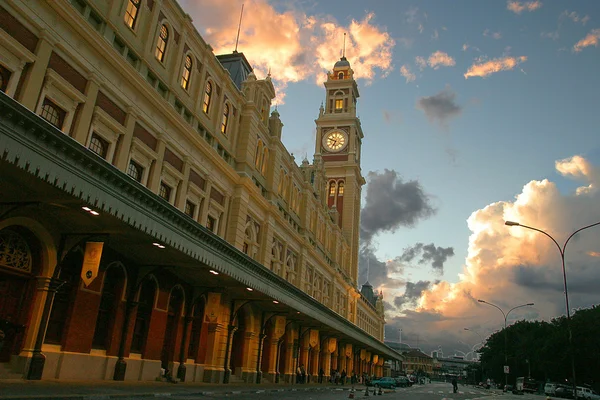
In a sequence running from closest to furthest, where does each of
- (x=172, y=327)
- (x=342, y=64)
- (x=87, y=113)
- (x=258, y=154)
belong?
1. (x=87, y=113)
2. (x=172, y=327)
3. (x=258, y=154)
4. (x=342, y=64)

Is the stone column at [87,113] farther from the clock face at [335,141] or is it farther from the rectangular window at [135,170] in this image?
the clock face at [335,141]

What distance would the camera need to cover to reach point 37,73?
1542 centimetres

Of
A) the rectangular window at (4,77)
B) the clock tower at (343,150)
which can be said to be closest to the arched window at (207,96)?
the rectangular window at (4,77)

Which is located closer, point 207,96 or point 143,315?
point 143,315

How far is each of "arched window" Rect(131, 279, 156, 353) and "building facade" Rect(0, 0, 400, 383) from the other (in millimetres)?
83

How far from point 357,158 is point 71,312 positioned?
6338 centimetres

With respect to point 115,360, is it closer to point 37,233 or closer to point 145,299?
point 145,299

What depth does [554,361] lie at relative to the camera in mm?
67125

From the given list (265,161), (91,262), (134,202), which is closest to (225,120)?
(265,161)

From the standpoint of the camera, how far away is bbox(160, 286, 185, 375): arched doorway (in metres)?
23.1

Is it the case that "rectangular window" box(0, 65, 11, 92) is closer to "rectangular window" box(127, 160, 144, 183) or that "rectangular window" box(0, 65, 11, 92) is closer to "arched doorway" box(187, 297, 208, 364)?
"rectangular window" box(127, 160, 144, 183)

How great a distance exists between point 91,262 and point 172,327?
8.98 metres

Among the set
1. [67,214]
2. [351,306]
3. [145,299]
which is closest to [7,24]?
[67,214]

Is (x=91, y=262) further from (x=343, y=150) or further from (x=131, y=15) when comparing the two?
(x=343, y=150)
